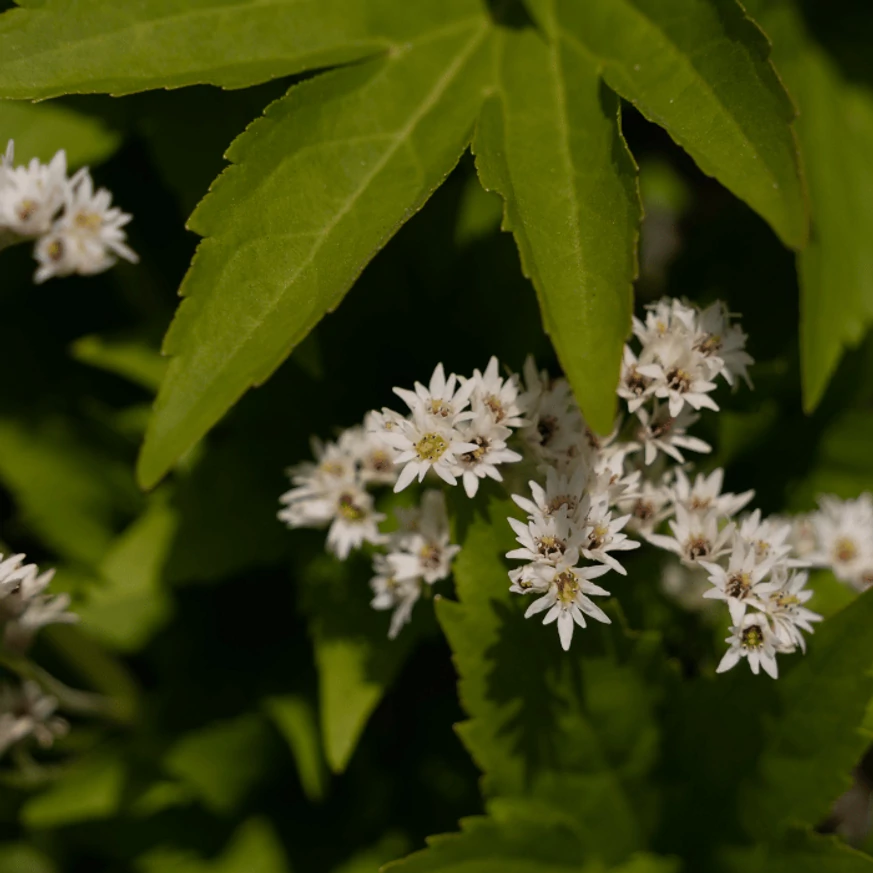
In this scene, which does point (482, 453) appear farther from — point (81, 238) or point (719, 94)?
point (81, 238)

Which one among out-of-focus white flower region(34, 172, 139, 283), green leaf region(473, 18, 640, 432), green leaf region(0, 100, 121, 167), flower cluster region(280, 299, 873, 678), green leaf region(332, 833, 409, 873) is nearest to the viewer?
green leaf region(473, 18, 640, 432)

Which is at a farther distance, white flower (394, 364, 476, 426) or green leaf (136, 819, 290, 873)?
green leaf (136, 819, 290, 873)

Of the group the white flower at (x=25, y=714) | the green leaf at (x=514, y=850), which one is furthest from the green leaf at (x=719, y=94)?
the white flower at (x=25, y=714)

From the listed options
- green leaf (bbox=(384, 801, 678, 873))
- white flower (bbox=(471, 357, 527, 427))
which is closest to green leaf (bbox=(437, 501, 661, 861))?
green leaf (bbox=(384, 801, 678, 873))

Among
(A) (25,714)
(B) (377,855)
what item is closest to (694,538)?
(B) (377,855)

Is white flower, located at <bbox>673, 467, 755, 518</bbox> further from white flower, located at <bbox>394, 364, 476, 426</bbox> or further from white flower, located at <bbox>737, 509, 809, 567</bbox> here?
white flower, located at <bbox>394, 364, 476, 426</bbox>

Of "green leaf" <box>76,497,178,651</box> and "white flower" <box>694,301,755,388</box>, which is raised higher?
"white flower" <box>694,301,755,388</box>

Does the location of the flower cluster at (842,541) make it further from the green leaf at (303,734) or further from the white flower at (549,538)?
the green leaf at (303,734)
